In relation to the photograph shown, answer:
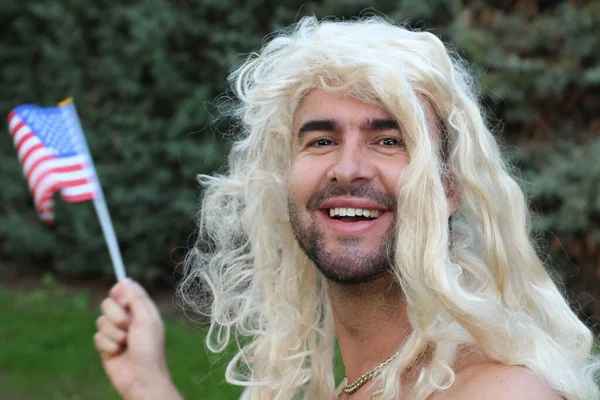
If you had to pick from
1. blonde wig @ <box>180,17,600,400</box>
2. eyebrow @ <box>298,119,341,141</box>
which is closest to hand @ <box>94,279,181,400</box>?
blonde wig @ <box>180,17,600,400</box>

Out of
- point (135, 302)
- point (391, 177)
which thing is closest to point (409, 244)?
point (391, 177)

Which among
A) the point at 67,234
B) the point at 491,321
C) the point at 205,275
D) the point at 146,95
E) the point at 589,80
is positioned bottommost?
the point at 67,234

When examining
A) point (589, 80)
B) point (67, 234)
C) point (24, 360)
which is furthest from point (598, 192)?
point (67, 234)

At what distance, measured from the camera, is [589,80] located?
19.5 feet

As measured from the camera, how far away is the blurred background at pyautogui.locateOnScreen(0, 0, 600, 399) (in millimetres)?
6066

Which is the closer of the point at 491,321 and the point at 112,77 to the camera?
the point at 491,321

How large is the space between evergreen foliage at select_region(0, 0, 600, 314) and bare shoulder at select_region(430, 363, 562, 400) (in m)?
3.25

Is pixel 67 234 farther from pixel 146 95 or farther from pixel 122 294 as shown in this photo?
pixel 122 294

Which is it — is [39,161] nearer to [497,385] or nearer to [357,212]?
[357,212]

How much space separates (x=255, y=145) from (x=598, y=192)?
356cm

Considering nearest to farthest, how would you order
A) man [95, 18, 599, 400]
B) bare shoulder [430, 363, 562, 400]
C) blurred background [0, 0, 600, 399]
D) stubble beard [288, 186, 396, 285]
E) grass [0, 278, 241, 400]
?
bare shoulder [430, 363, 562, 400] < man [95, 18, 599, 400] < stubble beard [288, 186, 396, 285] < grass [0, 278, 241, 400] < blurred background [0, 0, 600, 399]

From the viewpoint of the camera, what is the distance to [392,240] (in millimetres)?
2381

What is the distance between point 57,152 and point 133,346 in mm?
986

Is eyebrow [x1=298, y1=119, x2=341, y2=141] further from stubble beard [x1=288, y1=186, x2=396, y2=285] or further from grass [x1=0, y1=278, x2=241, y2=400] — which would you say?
grass [x1=0, y1=278, x2=241, y2=400]
